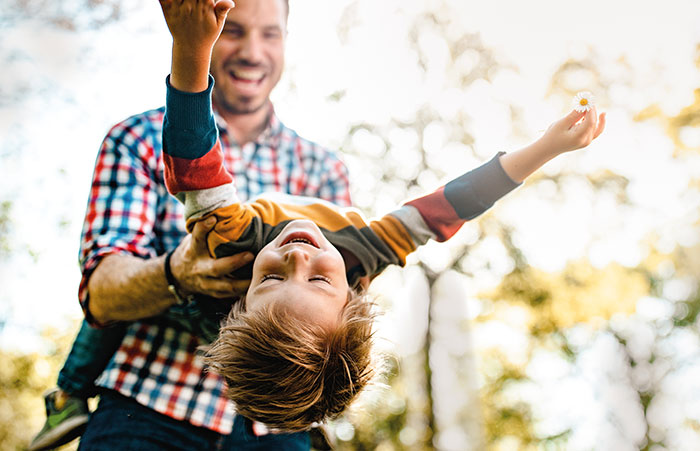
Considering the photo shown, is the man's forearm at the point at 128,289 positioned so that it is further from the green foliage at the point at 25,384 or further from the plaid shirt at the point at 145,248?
the green foliage at the point at 25,384

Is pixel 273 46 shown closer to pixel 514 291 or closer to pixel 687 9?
pixel 687 9

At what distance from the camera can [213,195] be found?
4.50 ft

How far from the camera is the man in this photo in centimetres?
165

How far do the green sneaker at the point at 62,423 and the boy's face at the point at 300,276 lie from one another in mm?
902

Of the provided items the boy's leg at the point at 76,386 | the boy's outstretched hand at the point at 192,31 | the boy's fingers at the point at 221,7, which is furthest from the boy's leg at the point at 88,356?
the boy's fingers at the point at 221,7

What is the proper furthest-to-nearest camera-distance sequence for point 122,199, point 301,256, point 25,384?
point 25,384 → point 122,199 → point 301,256

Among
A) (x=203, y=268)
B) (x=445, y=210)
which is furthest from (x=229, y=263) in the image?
(x=445, y=210)

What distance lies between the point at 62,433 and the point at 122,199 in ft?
2.67

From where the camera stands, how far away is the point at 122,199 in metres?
1.85

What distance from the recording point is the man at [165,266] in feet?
5.42

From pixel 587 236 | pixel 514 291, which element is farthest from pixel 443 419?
pixel 587 236

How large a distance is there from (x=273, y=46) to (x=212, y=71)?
236 mm

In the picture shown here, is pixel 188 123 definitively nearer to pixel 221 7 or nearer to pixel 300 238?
pixel 221 7

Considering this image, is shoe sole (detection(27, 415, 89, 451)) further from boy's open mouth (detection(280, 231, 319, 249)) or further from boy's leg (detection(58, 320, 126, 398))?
boy's open mouth (detection(280, 231, 319, 249))
